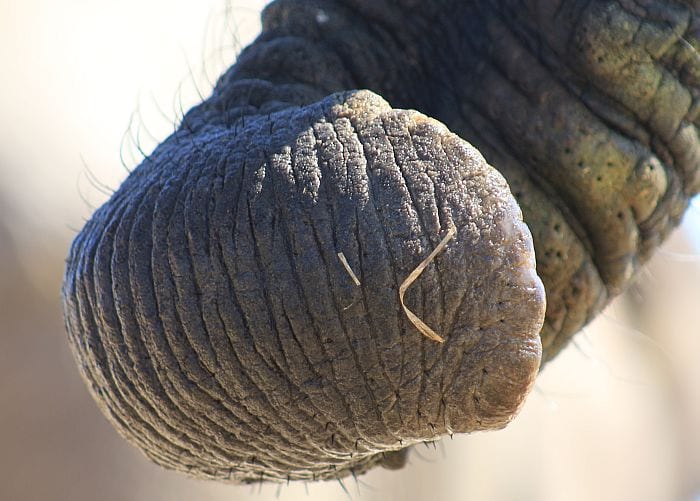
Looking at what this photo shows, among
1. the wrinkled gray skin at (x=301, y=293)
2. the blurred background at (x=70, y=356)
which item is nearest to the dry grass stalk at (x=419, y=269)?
the wrinkled gray skin at (x=301, y=293)

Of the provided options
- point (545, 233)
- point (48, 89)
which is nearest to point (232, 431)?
point (545, 233)

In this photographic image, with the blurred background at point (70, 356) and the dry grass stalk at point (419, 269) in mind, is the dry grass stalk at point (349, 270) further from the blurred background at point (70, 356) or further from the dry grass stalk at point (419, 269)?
the blurred background at point (70, 356)

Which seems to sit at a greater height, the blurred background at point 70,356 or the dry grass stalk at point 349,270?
the dry grass stalk at point 349,270

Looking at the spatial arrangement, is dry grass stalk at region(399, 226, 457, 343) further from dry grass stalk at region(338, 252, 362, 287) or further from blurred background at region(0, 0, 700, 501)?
blurred background at region(0, 0, 700, 501)

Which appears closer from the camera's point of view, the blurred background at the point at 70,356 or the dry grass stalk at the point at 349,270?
the dry grass stalk at the point at 349,270

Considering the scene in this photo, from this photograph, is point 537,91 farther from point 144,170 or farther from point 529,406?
point 529,406

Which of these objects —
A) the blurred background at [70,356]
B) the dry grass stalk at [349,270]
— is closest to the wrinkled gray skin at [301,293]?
the dry grass stalk at [349,270]

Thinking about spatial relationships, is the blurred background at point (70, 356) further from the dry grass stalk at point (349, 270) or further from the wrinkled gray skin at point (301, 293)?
the dry grass stalk at point (349, 270)

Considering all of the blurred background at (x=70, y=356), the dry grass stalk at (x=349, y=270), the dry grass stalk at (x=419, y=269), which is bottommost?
the blurred background at (x=70, y=356)

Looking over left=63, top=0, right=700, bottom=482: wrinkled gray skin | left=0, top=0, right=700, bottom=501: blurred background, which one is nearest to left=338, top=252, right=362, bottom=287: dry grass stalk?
left=63, top=0, right=700, bottom=482: wrinkled gray skin
